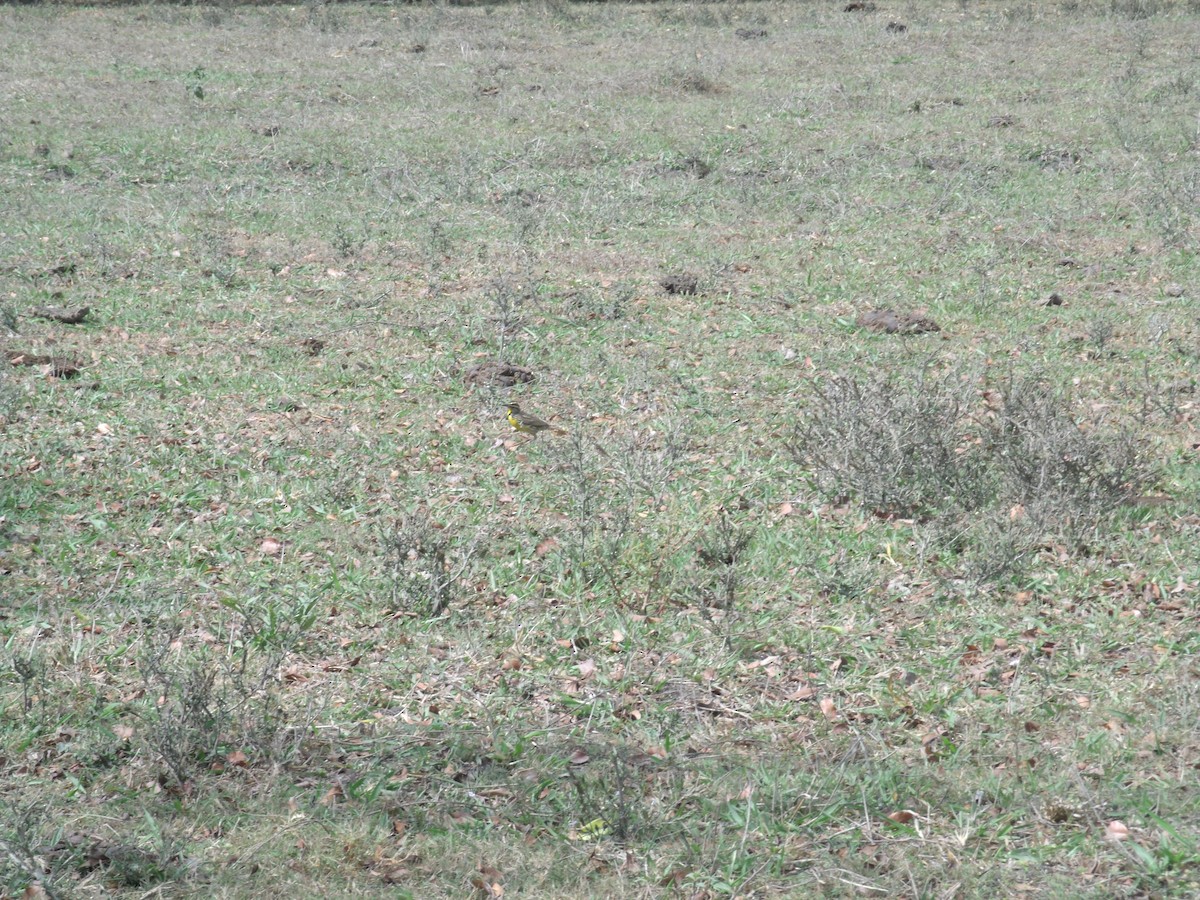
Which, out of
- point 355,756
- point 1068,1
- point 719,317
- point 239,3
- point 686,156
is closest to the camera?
point 355,756

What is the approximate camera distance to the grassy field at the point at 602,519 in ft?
10.8

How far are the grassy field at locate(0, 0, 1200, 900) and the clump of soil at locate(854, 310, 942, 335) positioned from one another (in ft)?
0.14

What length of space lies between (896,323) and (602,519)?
3255mm

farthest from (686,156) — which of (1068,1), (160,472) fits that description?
Answer: (1068,1)

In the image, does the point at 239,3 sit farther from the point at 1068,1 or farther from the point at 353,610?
the point at 353,610

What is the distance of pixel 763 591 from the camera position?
15.4ft

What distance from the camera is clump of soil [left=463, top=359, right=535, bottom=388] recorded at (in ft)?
22.0

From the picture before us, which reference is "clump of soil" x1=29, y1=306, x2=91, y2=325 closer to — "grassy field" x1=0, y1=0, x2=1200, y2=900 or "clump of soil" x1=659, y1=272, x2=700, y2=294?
"grassy field" x1=0, y1=0, x2=1200, y2=900

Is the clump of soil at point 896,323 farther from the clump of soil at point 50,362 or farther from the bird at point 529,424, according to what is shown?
the clump of soil at point 50,362

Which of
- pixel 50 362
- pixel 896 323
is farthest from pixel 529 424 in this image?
pixel 50 362

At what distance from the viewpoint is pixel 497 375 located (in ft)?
22.1

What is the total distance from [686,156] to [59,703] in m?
9.06

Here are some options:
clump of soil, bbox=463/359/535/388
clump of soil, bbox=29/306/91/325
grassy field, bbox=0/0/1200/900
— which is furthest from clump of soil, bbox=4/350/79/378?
clump of soil, bbox=463/359/535/388

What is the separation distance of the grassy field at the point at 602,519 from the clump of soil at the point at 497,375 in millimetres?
30
